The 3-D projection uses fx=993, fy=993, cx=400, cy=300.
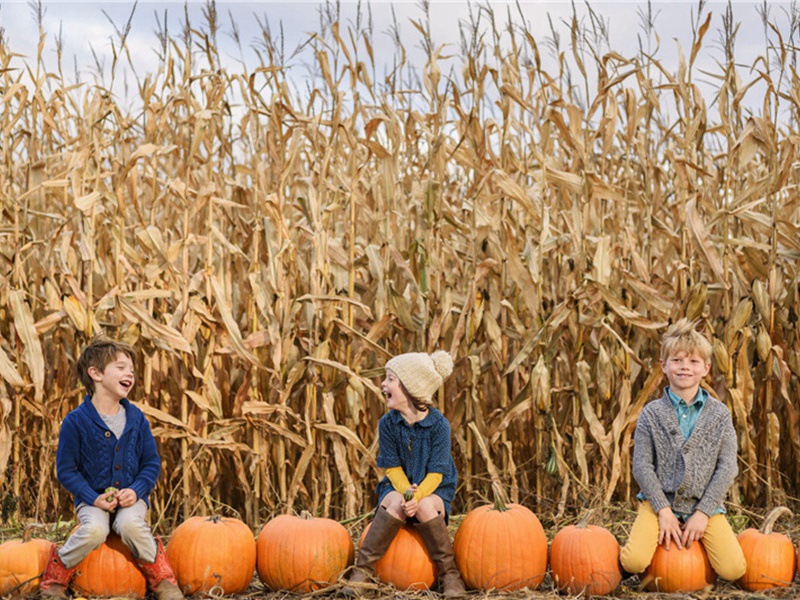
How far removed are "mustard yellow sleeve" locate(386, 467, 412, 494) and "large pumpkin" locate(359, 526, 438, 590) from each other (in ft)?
0.57

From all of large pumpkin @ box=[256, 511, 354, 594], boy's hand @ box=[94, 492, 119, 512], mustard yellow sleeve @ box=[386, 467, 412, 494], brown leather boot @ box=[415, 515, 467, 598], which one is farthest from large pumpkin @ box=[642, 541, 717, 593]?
boy's hand @ box=[94, 492, 119, 512]

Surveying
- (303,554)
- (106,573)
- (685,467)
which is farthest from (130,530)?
(685,467)

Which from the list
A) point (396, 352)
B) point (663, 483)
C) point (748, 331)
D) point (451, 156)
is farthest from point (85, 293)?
point (748, 331)

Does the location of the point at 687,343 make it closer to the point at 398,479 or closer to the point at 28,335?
the point at 398,479

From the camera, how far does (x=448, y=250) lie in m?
5.68

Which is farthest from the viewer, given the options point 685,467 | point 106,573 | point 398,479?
point 398,479

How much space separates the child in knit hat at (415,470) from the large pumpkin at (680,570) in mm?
790

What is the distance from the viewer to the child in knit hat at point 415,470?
3973 millimetres

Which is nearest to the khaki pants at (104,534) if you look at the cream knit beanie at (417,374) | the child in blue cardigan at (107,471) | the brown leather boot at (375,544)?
the child in blue cardigan at (107,471)

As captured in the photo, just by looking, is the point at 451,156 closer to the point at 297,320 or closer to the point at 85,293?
the point at 297,320

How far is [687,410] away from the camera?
4.10m

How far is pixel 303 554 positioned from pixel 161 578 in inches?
22.1

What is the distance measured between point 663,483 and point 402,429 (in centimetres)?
109

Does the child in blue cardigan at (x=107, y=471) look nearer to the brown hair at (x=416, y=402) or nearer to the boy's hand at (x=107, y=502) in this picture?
the boy's hand at (x=107, y=502)
